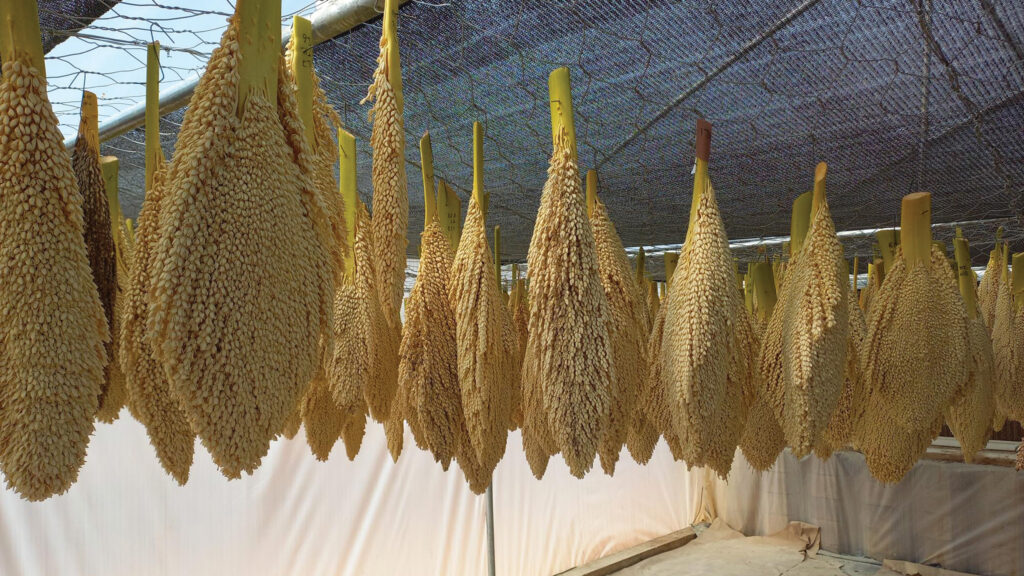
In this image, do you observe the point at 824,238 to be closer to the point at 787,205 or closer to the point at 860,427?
the point at 860,427

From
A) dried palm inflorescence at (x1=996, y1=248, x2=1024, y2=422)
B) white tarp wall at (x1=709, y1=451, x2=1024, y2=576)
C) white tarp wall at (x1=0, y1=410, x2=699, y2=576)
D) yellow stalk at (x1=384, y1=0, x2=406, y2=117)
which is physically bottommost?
white tarp wall at (x1=709, y1=451, x2=1024, y2=576)

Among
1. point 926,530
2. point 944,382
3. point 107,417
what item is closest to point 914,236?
point 944,382

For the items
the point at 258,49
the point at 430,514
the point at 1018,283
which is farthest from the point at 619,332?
the point at 430,514

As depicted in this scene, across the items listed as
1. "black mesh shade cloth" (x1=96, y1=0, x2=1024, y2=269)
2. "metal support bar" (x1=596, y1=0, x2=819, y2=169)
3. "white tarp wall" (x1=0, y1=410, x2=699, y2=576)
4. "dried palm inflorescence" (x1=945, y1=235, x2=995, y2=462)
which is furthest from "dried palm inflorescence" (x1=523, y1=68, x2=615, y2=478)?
"white tarp wall" (x1=0, y1=410, x2=699, y2=576)

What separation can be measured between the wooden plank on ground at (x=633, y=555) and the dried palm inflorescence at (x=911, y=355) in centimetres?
289

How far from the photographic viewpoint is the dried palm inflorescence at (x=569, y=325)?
65cm

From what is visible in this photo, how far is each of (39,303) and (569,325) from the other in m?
0.44

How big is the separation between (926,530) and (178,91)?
413cm

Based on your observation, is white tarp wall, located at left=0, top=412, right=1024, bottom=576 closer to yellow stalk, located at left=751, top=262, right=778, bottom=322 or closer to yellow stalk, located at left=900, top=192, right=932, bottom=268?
yellow stalk, located at left=751, top=262, right=778, bottom=322

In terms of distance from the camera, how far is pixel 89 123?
559mm

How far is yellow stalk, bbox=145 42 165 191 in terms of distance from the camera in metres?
0.56

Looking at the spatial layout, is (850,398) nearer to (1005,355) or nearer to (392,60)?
(1005,355)

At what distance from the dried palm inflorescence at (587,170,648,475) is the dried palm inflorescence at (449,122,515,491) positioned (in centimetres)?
12

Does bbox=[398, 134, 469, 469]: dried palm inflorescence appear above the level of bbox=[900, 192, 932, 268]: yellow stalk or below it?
below
